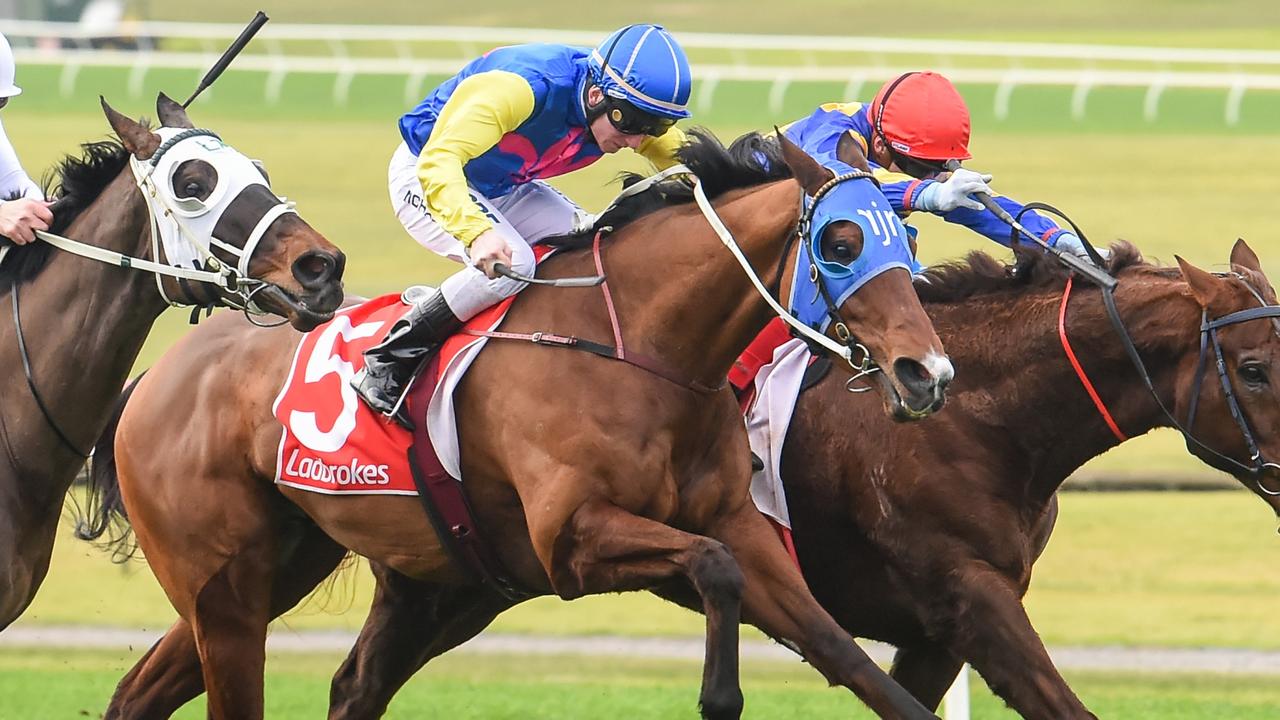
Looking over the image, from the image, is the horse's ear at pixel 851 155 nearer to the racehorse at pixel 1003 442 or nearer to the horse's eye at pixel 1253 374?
the racehorse at pixel 1003 442

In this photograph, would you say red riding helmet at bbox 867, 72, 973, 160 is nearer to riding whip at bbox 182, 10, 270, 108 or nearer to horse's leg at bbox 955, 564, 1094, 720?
horse's leg at bbox 955, 564, 1094, 720

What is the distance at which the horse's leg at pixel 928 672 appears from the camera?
535 cm

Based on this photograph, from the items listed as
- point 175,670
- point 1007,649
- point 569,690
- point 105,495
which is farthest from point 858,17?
point 1007,649

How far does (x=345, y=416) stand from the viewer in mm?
5145

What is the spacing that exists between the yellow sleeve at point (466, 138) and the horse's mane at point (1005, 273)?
4.24 feet

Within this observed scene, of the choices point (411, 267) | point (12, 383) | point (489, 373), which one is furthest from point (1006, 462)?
point (411, 267)

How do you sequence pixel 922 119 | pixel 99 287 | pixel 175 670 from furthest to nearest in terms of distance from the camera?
pixel 175 670 < pixel 922 119 < pixel 99 287

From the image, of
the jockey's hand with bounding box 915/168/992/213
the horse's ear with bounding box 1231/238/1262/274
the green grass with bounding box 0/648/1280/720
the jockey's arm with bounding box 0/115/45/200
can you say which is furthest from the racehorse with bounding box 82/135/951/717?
the green grass with bounding box 0/648/1280/720

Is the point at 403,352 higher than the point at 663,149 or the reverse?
the reverse

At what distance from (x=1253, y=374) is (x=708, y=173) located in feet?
4.65

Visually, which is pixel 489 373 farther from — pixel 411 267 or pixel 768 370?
pixel 411 267

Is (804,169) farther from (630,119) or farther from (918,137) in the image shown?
(918,137)

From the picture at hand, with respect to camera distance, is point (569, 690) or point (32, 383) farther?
point (569, 690)

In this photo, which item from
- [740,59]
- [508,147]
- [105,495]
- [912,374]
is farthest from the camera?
[740,59]
